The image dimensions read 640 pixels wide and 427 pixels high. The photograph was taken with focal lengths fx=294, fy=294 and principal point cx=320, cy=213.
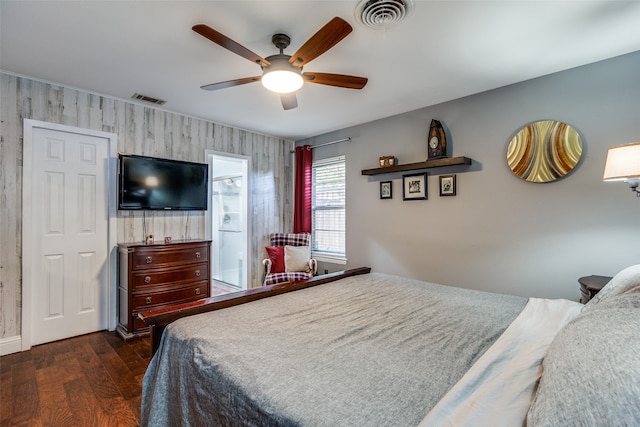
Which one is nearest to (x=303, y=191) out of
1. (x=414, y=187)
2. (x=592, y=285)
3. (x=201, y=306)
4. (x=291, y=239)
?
(x=291, y=239)

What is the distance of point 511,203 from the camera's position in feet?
9.60

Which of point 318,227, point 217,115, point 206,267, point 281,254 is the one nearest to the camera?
point 206,267

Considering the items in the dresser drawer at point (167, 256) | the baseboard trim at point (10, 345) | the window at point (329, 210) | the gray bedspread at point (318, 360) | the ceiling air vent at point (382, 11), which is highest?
the ceiling air vent at point (382, 11)

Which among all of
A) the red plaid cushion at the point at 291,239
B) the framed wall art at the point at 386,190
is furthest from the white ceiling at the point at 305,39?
the red plaid cushion at the point at 291,239

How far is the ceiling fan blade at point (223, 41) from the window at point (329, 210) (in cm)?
261

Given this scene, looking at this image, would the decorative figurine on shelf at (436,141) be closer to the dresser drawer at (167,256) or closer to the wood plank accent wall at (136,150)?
the wood plank accent wall at (136,150)

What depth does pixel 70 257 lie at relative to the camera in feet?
10.0

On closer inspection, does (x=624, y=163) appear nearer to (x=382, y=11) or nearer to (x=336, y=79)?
(x=382, y=11)

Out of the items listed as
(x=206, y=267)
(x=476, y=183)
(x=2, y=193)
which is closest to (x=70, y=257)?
(x=2, y=193)

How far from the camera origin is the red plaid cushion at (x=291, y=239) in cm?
434

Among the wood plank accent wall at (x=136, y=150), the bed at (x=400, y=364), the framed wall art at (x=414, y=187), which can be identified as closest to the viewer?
the bed at (x=400, y=364)

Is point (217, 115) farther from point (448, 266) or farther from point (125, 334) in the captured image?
point (448, 266)

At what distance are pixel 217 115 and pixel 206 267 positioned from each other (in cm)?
196

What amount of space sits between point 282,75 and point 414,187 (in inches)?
86.3
